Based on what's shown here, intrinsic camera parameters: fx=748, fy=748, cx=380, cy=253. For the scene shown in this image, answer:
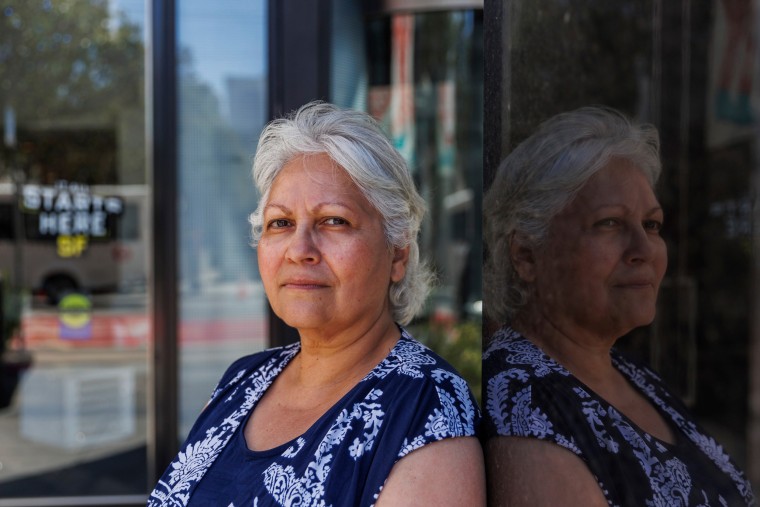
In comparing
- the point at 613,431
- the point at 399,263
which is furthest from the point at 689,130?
the point at 399,263

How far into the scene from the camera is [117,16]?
494cm

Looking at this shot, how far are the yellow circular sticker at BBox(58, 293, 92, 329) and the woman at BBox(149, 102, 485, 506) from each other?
4.34 metres

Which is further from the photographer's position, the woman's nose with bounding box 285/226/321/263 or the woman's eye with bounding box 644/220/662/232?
→ the woman's nose with bounding box 285/226/321/263

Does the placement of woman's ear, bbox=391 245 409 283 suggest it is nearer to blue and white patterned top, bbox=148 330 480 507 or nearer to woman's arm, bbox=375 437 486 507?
blue and white patterned top, bbox=148 330 480 507

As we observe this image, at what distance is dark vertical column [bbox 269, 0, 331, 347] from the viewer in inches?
113

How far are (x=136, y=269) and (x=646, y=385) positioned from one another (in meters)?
4.49

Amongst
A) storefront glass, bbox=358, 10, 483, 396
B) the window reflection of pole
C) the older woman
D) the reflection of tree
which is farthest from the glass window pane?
the window reflection of pole

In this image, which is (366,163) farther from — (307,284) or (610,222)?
(610,222)

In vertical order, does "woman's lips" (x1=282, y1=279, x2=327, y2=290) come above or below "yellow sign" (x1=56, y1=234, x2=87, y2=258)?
above

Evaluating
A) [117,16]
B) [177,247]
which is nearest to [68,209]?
[117,16]

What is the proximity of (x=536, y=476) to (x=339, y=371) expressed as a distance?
0.48 m

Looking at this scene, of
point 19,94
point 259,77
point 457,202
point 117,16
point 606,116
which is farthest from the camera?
point 457,202

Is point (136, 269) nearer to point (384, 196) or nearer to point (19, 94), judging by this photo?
point (19, 94)

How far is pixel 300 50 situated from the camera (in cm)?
292
